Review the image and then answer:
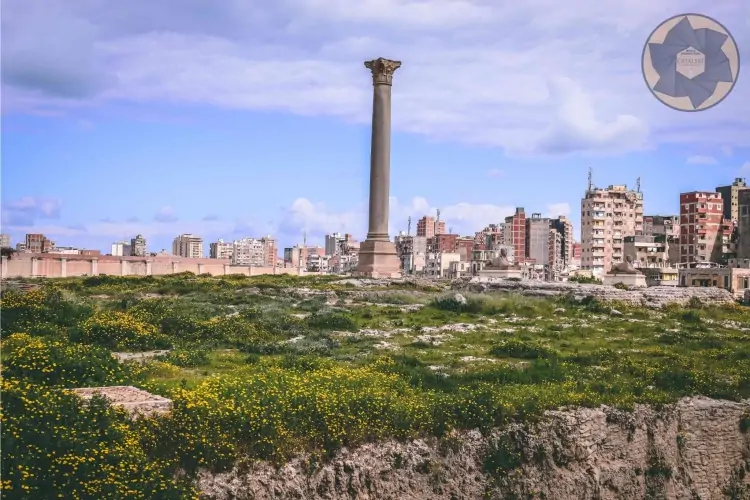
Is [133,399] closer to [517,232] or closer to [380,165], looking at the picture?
[380,165]

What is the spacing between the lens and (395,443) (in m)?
12.6

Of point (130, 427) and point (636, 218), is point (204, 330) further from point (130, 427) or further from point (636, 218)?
point (636, 218)

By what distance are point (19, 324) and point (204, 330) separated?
4.46m

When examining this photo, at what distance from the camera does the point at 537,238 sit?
14075 cm

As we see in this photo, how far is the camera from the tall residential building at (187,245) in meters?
167

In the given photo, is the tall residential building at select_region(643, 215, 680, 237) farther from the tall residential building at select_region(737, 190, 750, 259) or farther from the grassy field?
the grassy field

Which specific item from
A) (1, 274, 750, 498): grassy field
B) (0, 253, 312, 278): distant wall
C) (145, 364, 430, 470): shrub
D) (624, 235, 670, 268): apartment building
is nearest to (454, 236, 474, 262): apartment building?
(624, 235, 670, 268): apartment building

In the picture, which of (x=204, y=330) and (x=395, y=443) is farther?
(x=204, y=330)

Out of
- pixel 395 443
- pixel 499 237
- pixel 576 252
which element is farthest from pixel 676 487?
pixel 576 252

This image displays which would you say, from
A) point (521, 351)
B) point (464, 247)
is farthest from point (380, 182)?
point (464, 247)

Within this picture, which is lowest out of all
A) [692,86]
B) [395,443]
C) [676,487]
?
[676,487]

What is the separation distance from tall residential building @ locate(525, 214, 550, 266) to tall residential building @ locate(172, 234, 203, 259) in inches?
2696

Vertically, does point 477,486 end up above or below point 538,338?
below

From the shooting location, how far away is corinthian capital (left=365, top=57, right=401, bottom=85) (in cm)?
4712
